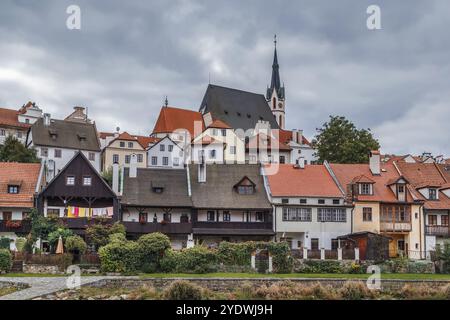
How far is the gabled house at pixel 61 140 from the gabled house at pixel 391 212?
1507 inches

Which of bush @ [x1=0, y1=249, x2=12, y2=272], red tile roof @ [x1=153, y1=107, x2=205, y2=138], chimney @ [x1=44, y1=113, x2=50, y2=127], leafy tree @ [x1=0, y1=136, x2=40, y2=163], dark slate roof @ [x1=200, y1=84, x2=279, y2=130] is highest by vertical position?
dark slate roof @ [x1=200, y1=84, x2=279, y2=130]

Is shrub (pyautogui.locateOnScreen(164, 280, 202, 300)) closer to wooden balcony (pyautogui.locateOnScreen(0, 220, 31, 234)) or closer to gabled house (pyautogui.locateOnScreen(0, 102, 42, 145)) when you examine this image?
wooden balcony (pyautogui.locateOnScreen(0, 220, 31, 234))

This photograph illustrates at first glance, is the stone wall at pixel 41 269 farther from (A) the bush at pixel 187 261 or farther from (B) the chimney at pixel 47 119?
(B) the chimney at pixel 47 119

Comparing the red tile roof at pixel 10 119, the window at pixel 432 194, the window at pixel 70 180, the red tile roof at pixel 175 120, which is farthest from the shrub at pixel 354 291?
the red tile roof at pixel 10 119

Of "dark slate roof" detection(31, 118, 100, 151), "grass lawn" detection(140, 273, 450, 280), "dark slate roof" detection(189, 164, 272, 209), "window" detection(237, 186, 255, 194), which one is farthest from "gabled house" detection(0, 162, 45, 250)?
"dark slate roof" detection(31, 118, 100, 151)

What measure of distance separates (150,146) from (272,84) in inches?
1919

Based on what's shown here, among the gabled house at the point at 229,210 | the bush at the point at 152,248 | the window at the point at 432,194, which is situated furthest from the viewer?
the window at the point at 432,194

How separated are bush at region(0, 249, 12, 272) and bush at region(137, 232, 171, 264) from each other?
844 cm

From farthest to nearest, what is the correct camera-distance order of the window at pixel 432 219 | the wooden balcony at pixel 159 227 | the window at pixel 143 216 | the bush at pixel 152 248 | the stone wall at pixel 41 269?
the window at pixel 432 219
the window at pixel 143 216
the wooden balcony at pixel 159 227
the bush at pixel 152 248
the stone wall at pixel 41 269

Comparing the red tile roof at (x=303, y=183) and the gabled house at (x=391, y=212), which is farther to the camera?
the red tile roof at (x=303, y=183)

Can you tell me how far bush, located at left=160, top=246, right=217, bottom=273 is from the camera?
143 feet

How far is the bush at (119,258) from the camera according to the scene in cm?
4338
